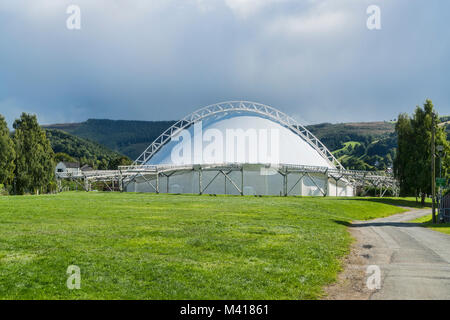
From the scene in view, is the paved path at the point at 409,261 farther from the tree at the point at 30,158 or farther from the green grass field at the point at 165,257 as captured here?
the tree at the point at 30,158

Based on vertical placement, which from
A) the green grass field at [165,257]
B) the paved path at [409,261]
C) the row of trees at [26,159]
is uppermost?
the row of trees at [26,159]

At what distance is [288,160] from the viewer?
74.2 meters

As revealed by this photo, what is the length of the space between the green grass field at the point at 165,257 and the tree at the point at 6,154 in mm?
38886

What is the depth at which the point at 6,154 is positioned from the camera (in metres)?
60.7

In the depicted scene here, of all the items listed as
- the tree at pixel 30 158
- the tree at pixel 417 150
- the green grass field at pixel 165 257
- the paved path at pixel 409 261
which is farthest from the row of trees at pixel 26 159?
the tree at pixel 417 150

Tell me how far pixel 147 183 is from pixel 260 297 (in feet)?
219

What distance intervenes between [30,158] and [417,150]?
61374mm

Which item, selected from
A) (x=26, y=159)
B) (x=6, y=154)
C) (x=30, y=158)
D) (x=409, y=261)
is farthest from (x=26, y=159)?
(x=409, y=261)

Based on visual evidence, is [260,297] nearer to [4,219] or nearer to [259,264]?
[259,264]

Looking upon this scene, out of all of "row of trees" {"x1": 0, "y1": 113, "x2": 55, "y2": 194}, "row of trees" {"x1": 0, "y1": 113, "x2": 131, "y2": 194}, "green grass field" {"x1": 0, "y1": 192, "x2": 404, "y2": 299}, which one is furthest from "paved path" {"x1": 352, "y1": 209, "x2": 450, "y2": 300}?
"row of trees" {"x1": 0, "y1": 113, "x2": 55, "y2": 194}

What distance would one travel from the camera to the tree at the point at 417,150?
61719 millimetres

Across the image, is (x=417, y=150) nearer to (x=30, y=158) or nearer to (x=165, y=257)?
(x=165, y=257)

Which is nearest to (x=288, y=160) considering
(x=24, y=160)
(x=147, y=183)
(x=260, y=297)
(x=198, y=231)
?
(x=147, y=183)

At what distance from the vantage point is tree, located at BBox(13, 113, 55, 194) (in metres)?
67.1
